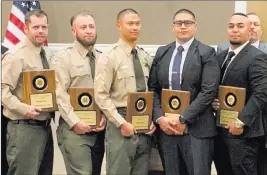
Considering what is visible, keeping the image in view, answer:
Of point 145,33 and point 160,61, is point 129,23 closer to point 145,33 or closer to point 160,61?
point 160,61

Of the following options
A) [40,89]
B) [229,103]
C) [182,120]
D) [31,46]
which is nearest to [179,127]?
[182,120]

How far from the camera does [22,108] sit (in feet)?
13.5

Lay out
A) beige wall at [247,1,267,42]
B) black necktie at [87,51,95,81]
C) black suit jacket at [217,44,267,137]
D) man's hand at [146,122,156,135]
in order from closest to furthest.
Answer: black suit jacket at [217,44,267,137] < man's hand at [146,122,156,135] < black necktie at [87,51,95,81] < beige wall at [247,1,267,42]

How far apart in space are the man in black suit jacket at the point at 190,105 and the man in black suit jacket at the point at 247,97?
0.13m

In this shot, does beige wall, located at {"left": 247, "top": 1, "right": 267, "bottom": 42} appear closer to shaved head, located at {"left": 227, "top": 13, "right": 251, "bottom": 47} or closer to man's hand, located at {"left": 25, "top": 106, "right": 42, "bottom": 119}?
shaved head, located at {"left": 227, "top": 13, "right": 251, "bottom": 47}

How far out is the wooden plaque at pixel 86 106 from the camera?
419cm

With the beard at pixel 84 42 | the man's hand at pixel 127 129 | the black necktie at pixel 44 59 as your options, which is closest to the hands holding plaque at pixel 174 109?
the man's hand at pixel 127 129

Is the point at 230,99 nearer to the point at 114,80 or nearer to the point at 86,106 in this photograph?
the point at 114,80

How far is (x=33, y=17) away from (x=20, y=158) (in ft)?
3.88

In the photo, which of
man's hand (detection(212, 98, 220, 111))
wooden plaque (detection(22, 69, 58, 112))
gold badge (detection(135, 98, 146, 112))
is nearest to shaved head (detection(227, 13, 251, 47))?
man's hand (detection(212, 98, 220, 111))

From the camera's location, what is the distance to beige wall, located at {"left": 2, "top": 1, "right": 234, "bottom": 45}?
19.8ft

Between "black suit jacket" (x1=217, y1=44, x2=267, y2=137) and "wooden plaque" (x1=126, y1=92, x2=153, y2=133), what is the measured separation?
0.64 m

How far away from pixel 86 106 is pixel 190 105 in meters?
0.87

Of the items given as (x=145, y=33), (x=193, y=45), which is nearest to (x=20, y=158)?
(x=193, y=45)
